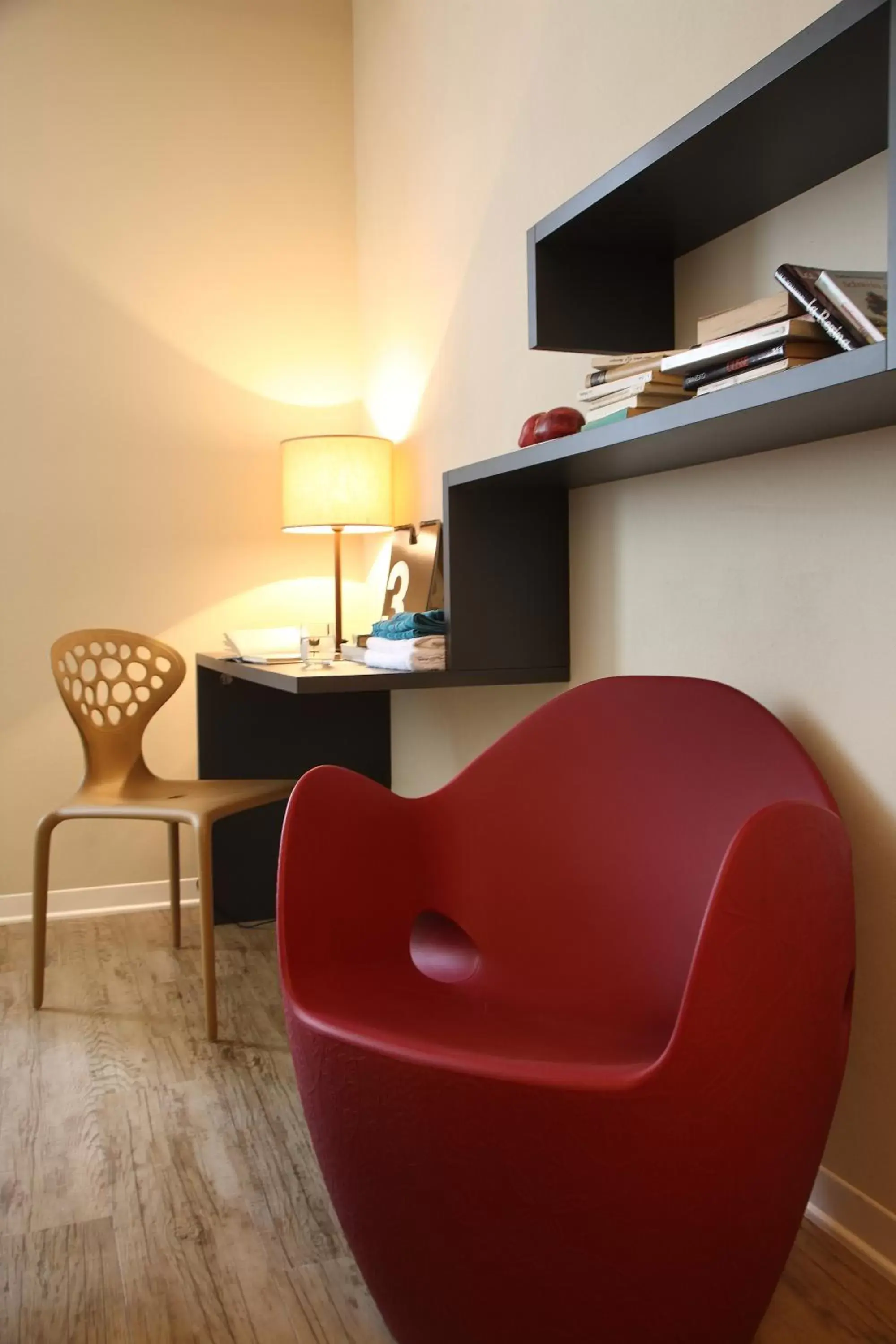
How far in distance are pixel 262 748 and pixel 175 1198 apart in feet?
5.08

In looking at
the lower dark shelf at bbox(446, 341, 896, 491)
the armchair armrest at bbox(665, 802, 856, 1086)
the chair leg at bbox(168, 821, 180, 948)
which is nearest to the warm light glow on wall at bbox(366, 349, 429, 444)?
the lower dark shelf at bbox(446, 341, 896, 491)

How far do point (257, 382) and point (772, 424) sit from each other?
232cm

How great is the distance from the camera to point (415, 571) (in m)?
2.94

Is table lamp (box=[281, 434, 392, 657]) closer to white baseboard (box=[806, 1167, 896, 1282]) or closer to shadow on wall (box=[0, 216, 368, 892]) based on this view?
shadow on wall (box=[0, 216, 368, 892])

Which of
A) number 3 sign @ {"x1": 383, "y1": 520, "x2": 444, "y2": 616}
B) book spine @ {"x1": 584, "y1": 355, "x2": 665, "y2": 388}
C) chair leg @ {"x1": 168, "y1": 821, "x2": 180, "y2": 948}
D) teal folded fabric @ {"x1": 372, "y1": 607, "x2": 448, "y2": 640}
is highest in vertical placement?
book spine @ {"x1": 584, "y1": 355, "x2": 665, "y2": 388}

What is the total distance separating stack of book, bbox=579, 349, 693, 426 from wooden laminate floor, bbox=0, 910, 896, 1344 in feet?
3.83

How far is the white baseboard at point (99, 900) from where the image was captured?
10.6 ft

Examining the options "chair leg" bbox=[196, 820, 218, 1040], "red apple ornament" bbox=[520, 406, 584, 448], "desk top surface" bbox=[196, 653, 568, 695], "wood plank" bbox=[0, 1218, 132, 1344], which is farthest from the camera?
"chair leg" bbox=[196, 820, 218, 1040]

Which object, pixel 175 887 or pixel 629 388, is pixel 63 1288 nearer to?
pixel 629 388

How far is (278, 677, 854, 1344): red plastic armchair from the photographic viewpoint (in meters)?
1.14

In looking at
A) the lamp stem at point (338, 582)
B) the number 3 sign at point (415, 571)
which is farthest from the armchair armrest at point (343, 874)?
the lamp stem at point (338, 582)

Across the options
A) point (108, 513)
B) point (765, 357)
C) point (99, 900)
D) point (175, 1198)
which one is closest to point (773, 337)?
point (765, 357)

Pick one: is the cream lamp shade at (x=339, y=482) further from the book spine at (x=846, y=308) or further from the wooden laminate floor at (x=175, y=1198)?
the book spine at (x=846, y=308)

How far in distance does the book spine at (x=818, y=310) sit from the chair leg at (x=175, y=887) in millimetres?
2151
